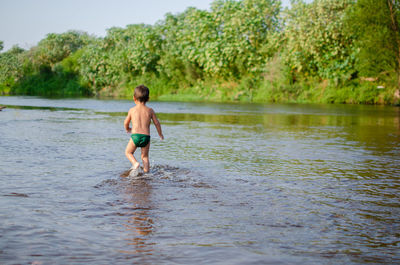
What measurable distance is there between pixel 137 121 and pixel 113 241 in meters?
3.86

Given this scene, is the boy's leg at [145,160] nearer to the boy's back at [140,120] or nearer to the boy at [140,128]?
the boy at [140,128]

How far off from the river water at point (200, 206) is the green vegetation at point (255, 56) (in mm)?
29735

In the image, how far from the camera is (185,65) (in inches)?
2253

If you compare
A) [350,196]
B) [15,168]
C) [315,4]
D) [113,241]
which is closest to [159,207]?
[113,241]

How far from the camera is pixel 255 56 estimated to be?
164 feet

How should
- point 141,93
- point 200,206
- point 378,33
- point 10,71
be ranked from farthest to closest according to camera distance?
point 10,71, point 378,33, point 141,93, point 200,206

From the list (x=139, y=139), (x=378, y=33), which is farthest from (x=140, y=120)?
(x=378, y=33)

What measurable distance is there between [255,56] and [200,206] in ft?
150

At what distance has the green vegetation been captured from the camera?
37.6 m

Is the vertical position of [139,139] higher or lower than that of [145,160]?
higher

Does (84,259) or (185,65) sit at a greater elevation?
(185,65)

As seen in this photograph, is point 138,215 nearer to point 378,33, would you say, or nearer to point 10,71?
point 378,33

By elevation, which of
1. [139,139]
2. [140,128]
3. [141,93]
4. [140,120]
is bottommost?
[139,139]

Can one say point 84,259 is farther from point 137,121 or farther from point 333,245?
point 137,121
